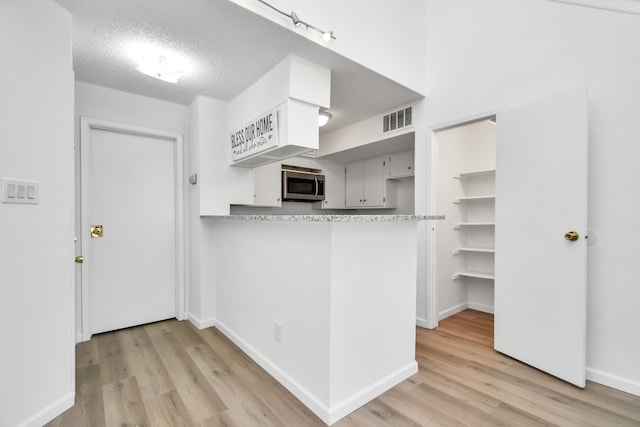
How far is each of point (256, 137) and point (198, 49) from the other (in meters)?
0.76

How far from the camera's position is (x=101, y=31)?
192 centimetres

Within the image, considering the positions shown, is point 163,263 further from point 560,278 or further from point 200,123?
point 560,278

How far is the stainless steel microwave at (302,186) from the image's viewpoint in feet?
13.2

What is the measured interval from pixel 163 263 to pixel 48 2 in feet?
7.44

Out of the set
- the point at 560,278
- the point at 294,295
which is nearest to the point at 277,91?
the point at 294,295

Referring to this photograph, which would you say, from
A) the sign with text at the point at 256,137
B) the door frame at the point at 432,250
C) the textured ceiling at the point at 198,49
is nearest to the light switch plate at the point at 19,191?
the textured ceiling at the point at 198,49

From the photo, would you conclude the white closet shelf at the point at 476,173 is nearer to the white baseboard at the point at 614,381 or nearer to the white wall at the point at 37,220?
the white baseboard at the point at 614,381

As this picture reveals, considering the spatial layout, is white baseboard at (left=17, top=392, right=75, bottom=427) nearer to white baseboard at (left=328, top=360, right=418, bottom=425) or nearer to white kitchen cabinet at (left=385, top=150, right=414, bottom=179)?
white baseboard at (left=328, top=360, right=418, bottom=425)

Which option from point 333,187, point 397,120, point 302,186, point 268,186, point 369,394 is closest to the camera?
point 369,394

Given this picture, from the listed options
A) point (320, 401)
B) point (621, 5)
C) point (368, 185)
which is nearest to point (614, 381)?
point (320, 401)

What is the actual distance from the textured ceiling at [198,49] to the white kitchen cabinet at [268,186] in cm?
104

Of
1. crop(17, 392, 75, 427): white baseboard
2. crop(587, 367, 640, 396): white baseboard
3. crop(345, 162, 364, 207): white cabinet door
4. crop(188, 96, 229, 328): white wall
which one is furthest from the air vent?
crop(17, 392, 75, 427): white baseboard

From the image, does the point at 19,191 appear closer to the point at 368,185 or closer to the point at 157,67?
the point at 157,67

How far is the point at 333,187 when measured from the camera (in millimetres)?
4637
